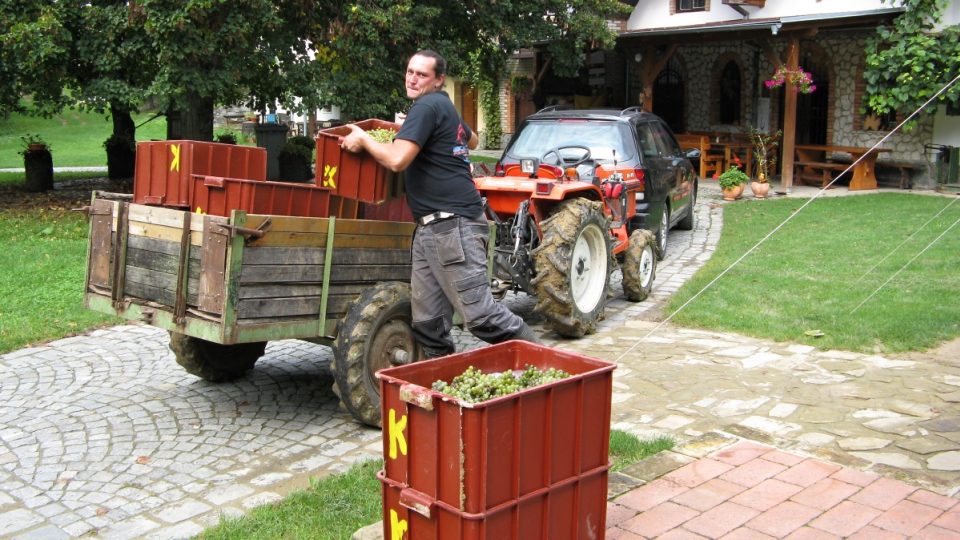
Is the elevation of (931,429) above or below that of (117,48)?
below

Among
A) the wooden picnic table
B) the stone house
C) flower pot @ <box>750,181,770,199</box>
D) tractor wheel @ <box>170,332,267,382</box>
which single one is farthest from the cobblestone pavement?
the stone house

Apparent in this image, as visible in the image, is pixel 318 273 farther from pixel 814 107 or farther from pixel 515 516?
pixel 814 107

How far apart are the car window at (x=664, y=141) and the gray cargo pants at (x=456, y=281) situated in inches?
259

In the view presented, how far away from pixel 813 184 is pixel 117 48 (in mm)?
14504

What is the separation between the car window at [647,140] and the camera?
10887 mm

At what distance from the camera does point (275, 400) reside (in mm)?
6691

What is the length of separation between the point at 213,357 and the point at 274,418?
845 millimetres

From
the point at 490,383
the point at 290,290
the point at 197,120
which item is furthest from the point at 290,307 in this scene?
the point at 197,120

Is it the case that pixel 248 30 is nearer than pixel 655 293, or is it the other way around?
pixel 655 293

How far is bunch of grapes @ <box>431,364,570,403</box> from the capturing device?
12.5ft

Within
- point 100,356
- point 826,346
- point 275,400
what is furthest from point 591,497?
point 100,356

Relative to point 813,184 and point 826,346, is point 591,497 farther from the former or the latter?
point 813,184

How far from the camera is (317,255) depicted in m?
5.81

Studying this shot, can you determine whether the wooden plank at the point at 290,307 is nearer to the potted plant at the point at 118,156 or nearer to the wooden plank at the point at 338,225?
the wooden plank at the point at 338,225
